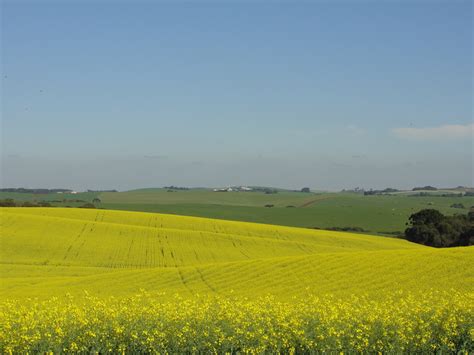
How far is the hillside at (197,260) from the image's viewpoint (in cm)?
2847

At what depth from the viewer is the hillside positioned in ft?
93.4

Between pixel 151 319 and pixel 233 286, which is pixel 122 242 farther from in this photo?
pixel 151 319

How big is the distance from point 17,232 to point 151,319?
155 feet

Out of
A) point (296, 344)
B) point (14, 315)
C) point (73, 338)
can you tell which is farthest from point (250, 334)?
point (14, 315)

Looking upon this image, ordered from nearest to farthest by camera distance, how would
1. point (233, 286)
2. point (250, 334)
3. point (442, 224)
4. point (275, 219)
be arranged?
Result: point (250, 334)
point (233, 286)
point (442, 224)
point (275, 219)

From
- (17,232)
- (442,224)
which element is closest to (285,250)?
(17,232)

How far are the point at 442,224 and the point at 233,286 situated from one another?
6501 centimetres

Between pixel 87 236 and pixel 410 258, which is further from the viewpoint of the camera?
pixel 87 236

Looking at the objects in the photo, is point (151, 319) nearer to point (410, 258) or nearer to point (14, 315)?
point (14, 315)

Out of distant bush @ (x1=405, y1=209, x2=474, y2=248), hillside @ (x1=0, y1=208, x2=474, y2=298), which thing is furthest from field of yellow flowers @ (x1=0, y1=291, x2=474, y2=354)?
distant bush @ (x1=405, y1=209, x2=474, y2=248)

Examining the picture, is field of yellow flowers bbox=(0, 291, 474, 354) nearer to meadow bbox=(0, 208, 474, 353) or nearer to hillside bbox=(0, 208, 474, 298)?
meadow bbox=(0, 208, 474, 353)

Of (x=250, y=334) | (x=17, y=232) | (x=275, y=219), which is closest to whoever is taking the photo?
(x=250, y=334)

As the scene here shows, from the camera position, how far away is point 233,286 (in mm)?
30969

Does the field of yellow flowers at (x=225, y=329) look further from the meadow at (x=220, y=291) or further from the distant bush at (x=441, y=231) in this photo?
the distant bush at (x=441, y=231)
